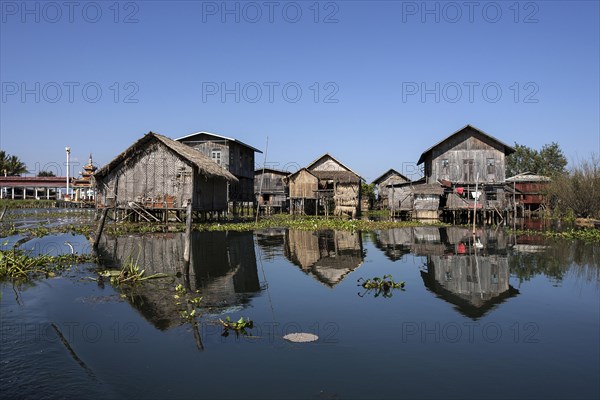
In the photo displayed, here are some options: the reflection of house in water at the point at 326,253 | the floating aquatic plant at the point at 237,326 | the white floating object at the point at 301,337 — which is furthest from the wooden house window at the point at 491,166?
the floating aquatic plant at the point at 237,326

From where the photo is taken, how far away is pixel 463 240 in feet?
69.7

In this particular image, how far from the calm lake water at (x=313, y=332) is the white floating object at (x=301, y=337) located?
0.47 feet

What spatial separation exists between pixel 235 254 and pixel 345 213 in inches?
924

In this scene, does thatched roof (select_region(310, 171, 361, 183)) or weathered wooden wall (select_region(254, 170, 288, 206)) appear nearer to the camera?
thatched roof (select_region(310, 171, 361, 183))

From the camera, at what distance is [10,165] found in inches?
2539

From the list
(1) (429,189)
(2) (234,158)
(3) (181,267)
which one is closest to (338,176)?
(1) (429,189)

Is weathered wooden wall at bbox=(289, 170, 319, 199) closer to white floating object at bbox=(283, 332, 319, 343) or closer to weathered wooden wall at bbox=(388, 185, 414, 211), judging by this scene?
weathered wooden wall at bbox=(388, 185, 414, 211)

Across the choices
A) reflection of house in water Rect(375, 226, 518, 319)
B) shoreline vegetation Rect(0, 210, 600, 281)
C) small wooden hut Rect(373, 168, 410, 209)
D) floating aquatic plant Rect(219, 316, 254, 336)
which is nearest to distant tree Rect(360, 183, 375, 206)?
small wooden hut Rect(373, 168, 410, 209)

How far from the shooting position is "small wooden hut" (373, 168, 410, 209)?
57750mm

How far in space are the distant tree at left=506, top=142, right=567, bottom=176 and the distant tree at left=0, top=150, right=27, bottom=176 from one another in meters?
68.5

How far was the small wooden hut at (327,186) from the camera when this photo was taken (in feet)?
127

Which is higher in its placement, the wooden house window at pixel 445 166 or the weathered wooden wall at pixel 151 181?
the wooden house window at pixel 445 166

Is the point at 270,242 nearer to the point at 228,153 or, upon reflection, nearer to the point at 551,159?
the point at 228,153

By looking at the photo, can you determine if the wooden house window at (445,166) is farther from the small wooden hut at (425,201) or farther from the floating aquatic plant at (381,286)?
the floating aquatic plant at (381,286)
